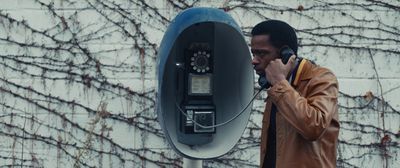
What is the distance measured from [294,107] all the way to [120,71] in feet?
7.41

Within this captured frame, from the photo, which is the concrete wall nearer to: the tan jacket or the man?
the man

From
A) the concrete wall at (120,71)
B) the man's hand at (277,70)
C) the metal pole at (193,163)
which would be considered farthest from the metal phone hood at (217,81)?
the man's hand at (277,70)

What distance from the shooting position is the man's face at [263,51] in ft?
9.68

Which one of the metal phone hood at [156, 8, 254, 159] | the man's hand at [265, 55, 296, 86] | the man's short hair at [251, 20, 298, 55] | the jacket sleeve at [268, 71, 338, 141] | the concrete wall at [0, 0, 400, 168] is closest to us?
the jacket sleeve at [268, 71, 338, 141]

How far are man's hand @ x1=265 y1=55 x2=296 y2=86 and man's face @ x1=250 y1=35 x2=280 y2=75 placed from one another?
0.10 m

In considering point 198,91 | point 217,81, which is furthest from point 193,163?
point 217,81

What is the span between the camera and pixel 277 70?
281 cm

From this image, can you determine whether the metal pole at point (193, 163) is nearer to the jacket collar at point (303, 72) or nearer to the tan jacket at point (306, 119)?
the tan jacket at point (306, 119)

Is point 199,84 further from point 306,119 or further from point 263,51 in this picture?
point 306,119

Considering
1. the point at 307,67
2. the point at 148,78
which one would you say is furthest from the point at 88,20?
the point at 307,67

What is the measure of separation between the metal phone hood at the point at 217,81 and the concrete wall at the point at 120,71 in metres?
0.68

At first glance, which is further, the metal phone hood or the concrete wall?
the concrete wall

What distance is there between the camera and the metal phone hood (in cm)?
375

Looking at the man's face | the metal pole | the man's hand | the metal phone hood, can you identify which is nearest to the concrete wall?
the metal phone hood
